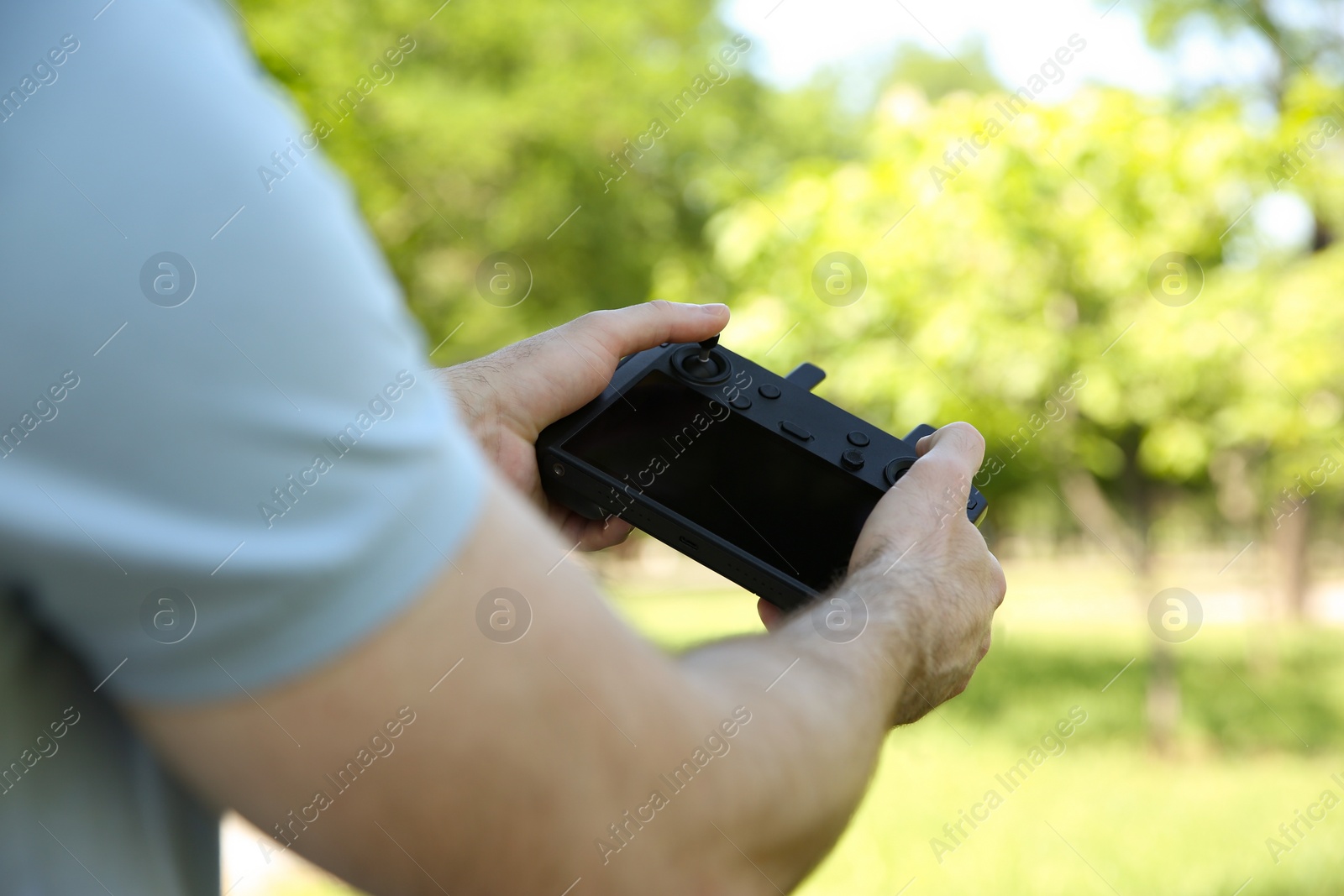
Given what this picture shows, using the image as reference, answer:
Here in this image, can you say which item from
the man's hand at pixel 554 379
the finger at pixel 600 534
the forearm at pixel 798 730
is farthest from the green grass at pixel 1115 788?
the forearm at pixel 798 730

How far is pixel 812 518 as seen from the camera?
144cm

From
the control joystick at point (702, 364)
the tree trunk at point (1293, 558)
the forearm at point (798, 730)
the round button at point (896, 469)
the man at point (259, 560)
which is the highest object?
the man at point (259, 560)

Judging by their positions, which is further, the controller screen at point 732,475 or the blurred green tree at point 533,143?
the blurred green tree at point 533,143

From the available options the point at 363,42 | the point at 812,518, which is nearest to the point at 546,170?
the point at 363,42

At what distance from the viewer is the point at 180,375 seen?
0.47 metres

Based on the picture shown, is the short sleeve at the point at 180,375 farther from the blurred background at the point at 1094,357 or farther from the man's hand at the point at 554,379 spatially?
the blurred background at the point at 1094,357

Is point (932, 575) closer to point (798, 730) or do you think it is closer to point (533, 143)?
point (798, 730)

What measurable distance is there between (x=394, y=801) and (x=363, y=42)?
1158 centimetres

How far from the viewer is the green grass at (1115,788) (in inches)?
182

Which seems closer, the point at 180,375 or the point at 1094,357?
the point at 180,375

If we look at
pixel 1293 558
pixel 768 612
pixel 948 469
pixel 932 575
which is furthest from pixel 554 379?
pixel 1293 558

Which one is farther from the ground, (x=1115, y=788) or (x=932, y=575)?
(x=932, y=575)

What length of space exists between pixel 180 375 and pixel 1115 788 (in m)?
6.47

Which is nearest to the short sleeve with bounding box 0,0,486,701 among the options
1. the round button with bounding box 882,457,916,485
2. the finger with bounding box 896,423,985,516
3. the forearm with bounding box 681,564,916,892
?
the forearm with bounding box 681,564,916,892
